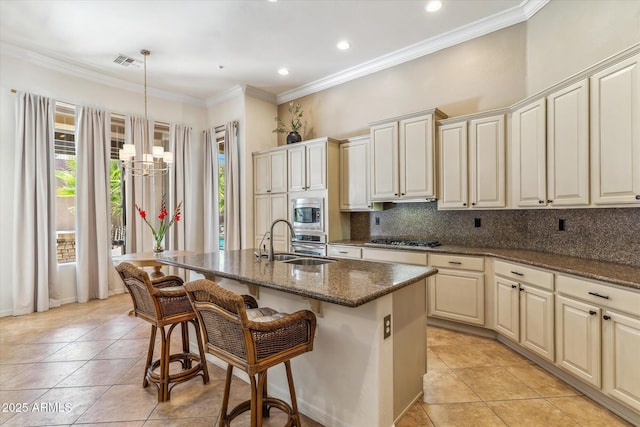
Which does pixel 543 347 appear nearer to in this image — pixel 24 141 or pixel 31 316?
pixel 31 316

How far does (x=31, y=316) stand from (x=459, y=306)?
5.29m

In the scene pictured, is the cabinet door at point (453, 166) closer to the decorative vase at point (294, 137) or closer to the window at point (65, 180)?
the decorative vase at point (294, 137)

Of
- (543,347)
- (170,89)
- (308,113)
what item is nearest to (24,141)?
(170,89)

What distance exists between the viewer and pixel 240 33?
3729mm

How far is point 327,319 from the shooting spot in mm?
1932

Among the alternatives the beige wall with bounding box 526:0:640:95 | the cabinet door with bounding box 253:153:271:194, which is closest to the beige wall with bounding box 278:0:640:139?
the beige wall with bounding box 526:0:640:95

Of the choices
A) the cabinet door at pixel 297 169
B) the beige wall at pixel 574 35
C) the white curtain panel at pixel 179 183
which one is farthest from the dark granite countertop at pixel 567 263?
the white curtain panel at pixel 179 183

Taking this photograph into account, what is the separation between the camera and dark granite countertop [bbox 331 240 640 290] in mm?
2008

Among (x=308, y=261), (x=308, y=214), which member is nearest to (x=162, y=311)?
(x=308, y=261)

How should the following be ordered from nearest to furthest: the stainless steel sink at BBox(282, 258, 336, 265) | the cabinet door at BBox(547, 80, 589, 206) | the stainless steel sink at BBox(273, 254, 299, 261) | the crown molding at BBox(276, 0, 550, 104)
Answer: the cabinet door at BBox(547, 80, 589, 206)
the stainless steel sink at BBox(282, 258, 336, 265)
the stainless steel sink at BBox(273, 254, 299, 261)
the crown molding at BBox(276, 0, 550, 104)

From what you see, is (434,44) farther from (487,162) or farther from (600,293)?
(600,293)

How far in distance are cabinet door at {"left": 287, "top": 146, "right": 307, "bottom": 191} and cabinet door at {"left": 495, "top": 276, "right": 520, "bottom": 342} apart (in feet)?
9.13

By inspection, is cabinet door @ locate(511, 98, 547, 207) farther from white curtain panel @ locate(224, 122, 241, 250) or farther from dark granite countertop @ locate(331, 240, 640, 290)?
white curtain panel @ locate(224, 122, 241, 250)

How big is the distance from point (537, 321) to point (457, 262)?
878mm
